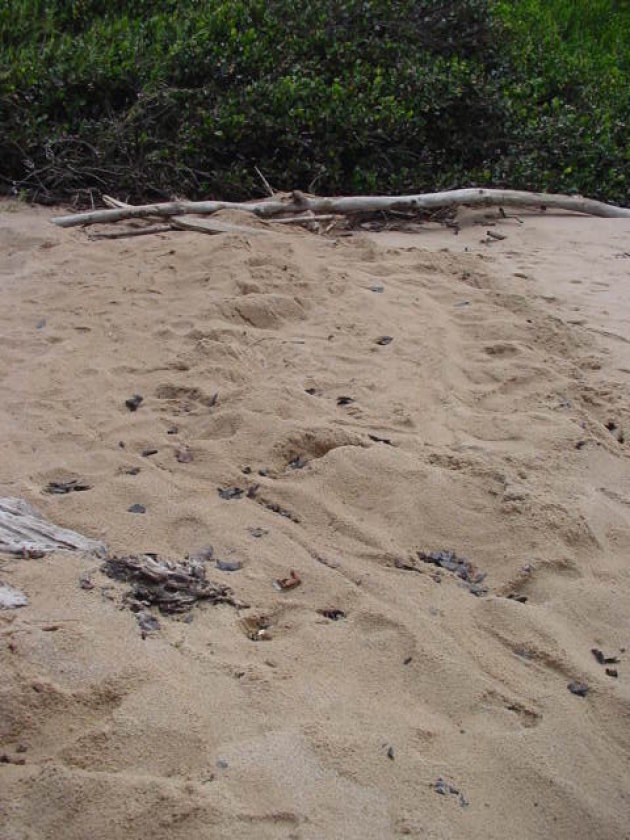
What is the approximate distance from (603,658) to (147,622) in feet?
3.94

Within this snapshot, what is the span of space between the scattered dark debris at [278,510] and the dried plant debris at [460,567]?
Result: 42cm

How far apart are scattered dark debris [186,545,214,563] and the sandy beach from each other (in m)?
0.02

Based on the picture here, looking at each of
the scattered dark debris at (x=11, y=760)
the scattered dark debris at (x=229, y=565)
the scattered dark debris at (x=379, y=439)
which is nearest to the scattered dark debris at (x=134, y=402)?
the scattered dark debris at (x=379, y=439)

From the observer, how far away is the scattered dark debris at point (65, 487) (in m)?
3.07

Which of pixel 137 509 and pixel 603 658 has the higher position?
pixel 603 658

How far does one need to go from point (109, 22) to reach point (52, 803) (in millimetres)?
7270

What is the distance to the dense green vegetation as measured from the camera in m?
6.82

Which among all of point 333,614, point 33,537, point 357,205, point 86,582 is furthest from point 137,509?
point 357,205

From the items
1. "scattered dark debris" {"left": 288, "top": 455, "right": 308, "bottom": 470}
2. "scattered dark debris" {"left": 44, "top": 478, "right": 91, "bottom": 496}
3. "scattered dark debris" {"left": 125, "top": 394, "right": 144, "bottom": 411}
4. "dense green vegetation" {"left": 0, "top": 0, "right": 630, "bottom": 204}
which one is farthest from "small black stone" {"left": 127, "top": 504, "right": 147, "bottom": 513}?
"dense green vegetation" {"left": 0, "top": 0, "right": 630, "bottom": 204}

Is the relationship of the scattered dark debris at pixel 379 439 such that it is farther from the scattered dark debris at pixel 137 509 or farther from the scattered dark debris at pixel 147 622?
the scattered dark debris at pixel 147 622

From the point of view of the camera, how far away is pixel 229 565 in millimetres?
2723

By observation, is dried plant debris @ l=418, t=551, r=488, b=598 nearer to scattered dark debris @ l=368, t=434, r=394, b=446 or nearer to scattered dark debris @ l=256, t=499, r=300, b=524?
scattered dark debris @ l=256, t=499, r=300, b=524

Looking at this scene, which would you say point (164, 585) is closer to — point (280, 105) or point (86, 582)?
point (86, 582)

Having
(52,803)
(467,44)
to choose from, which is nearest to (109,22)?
(467,44)
